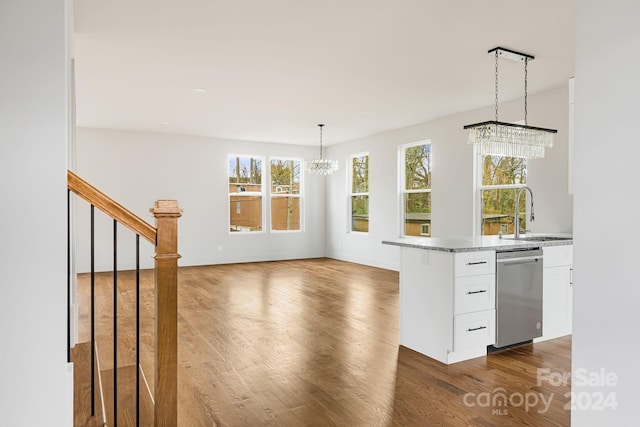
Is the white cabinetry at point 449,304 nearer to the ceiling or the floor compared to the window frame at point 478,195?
nearer to the floor

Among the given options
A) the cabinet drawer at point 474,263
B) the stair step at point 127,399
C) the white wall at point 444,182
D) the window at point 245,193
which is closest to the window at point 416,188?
the white wall at point 444,182

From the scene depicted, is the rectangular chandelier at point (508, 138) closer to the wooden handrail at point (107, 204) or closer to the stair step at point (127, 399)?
the wooden handrail at point (107, 204)

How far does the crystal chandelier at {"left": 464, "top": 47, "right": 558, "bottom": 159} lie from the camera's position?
3.69 metres

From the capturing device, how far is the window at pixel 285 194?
941cm

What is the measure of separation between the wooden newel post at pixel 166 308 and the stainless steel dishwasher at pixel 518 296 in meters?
2.60

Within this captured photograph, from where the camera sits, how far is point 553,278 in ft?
12.6

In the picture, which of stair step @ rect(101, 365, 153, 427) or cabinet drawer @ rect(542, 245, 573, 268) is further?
cabinet drawer @ rect(542, 245, 573, 268)

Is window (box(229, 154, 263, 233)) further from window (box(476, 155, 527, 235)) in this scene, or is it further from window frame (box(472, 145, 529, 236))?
window (box(476, 155, 527, 235))
